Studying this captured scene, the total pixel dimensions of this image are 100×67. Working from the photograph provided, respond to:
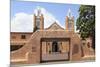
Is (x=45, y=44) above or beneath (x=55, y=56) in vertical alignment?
above

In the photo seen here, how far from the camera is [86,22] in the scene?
3051 mm

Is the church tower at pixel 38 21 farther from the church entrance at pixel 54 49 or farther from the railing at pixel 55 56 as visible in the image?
the railing at pixel 55 56

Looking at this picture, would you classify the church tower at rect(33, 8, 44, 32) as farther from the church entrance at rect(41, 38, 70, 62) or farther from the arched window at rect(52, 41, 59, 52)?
the arched window at rect(52, 41, 59, 52)

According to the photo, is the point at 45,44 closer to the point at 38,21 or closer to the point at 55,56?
the point at 55,56

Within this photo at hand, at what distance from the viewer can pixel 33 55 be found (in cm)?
278

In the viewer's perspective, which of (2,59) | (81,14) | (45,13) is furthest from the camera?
(81,14)

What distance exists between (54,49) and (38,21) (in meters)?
0.46

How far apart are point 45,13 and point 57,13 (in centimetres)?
18

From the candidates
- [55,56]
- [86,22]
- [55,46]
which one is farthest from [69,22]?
[55,56]

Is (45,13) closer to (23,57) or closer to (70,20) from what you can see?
(70,20)

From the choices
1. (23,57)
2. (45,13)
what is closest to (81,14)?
(45,13)

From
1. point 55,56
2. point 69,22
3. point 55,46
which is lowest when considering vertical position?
point 55,56

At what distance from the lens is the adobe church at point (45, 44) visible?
272 cm

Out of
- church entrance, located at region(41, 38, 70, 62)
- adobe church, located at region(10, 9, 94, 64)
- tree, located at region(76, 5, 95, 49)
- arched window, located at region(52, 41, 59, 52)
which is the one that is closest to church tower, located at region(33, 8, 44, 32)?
adobe church, located at region(10, 9, 94, 64)
